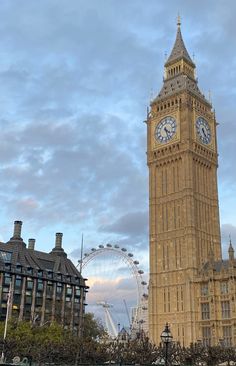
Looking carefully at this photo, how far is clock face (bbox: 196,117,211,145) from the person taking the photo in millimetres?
120750

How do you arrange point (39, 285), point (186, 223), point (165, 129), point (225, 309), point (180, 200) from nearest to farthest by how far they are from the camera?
point (225, 309)
point (186, 223)
point (180, 200)
point (39, 285)
point (165, 129)

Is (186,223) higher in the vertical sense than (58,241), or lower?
lower

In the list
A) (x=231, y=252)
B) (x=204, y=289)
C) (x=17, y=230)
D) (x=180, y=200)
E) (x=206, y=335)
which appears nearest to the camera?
(x=206, y=335)

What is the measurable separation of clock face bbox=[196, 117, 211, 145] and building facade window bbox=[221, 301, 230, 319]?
132 ft

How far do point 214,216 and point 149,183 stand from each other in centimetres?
1746

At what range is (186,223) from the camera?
361ft

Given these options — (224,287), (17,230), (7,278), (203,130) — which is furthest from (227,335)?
(17,230)

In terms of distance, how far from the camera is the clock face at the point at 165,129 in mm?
120438

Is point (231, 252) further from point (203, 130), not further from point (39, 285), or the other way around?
point (39, 285)

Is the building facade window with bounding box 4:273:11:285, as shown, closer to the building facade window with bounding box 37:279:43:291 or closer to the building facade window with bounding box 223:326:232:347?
the building facade window with bounding box 37:279:43:291

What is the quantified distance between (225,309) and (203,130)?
4470cm

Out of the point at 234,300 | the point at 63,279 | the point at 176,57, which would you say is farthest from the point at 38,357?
the point at 176,57

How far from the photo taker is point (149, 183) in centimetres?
12150

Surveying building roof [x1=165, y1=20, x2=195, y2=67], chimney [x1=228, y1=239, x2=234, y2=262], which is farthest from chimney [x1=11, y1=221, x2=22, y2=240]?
building roof [x1=165, y1=20, x2=195, y2=67]
